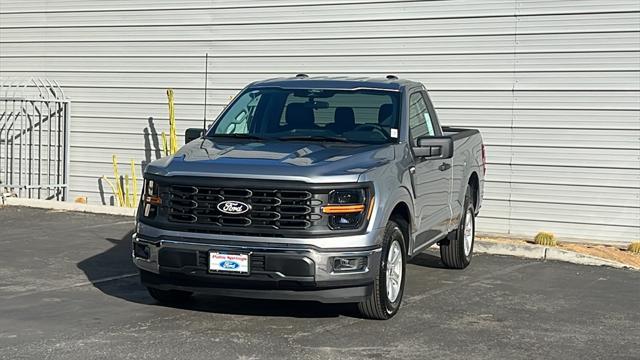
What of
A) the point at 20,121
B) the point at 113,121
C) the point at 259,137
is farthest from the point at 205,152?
the point at 20,121

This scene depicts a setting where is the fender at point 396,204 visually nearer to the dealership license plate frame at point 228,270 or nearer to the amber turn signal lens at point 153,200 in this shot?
the dealership license plate frame at point 228,270

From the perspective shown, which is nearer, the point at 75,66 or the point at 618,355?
the point at 618,355

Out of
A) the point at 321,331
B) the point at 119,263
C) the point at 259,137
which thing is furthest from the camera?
the point at 119,263

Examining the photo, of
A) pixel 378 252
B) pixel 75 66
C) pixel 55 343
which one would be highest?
pixel 75 66

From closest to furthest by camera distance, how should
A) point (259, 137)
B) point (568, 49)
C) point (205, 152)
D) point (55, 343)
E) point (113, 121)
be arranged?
1. point (55, 343)
2. point (205, 152)
3. point (259, 137)
4. point (568, 49)
5. point (113, 121)

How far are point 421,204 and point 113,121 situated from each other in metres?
9.51

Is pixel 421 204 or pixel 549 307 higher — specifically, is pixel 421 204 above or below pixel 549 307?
above

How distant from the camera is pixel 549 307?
8469 mm

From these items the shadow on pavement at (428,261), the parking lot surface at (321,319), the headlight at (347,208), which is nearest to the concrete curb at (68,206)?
the parking lot surface at (321,319)

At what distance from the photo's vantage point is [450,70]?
13.9 metres

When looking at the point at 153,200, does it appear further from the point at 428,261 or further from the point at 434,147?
the point at 428,261

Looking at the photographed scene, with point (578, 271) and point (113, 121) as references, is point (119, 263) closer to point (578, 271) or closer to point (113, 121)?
point (578, 271)

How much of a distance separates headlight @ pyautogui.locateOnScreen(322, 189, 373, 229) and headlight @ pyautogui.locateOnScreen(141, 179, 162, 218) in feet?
4.44

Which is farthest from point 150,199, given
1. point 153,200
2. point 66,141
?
point 66,141
